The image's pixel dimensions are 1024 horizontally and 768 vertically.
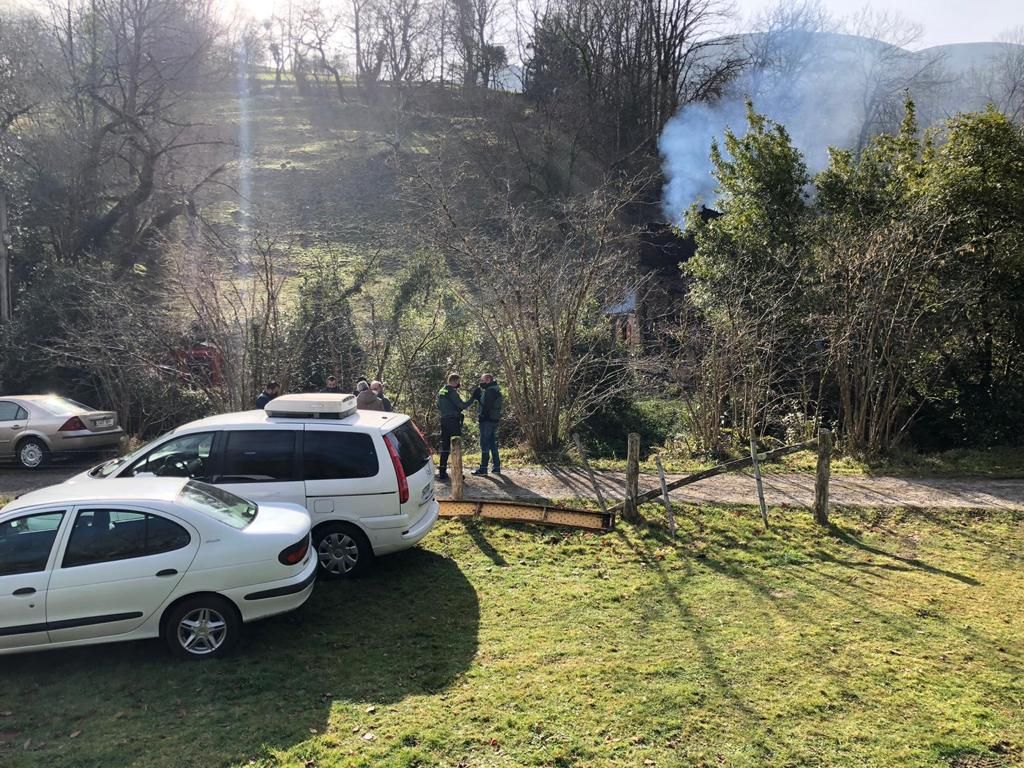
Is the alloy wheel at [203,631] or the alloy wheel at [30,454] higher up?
the alloy wheel at [203,631]

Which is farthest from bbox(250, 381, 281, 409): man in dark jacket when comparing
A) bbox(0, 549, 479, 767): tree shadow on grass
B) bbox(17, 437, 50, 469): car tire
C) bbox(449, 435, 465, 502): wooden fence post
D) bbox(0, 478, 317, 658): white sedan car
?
bbox(0, 478, 317, 658): white sedan car

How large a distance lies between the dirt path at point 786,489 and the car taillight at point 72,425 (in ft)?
22.4

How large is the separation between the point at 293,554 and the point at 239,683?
3.23ft

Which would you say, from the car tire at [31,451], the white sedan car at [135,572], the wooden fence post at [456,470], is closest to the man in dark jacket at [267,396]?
the wooden fence post at [456,470]

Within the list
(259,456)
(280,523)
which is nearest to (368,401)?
(259,456)

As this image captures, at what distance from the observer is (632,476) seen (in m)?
8.63

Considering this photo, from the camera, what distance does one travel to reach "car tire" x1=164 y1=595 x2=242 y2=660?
5371mm

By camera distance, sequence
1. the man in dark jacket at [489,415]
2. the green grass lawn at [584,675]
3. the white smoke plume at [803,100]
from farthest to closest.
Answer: the white smoke plume at [803,100] → the man in dark jacket at [489,415] → the green grass lawn at [584,675]

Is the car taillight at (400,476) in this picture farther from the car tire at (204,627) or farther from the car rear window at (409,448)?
the car tire at (204,627)

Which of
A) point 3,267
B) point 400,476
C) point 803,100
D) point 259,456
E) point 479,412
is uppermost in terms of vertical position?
point 803,100

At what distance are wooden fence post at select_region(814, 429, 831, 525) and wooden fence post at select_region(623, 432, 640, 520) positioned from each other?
214cm

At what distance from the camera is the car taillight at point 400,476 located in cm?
691

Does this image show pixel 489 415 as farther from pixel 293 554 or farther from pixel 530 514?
pixel 293 554

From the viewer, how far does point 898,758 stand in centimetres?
402
